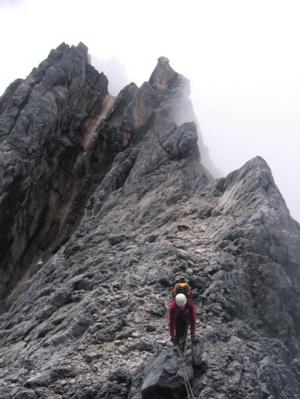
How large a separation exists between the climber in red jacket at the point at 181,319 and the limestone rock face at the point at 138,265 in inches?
35.3

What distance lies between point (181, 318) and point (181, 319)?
0.03 m

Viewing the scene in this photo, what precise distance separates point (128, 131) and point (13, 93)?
12632 millimetres

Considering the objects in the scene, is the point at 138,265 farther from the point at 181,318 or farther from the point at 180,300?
the point at 180,300

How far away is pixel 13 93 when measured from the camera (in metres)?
55.7

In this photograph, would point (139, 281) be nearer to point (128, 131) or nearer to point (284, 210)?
point (284, 210)

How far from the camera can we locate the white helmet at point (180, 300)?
18.0m

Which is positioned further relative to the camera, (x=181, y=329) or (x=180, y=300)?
(x=181, y=329)

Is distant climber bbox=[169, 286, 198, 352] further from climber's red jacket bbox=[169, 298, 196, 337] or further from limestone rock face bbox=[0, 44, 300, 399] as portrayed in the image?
limestone rock face bbox=[0, 44, 300, 399]

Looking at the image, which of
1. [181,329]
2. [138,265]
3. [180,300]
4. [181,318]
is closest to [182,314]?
[181,318]

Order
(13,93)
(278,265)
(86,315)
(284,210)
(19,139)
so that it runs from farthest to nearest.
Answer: (13,93) < (19,139) < (284,210) < (278,265) < (86,315)

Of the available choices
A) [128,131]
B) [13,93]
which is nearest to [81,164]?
[128,131]

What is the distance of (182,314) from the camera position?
18.5 m

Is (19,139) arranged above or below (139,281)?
above

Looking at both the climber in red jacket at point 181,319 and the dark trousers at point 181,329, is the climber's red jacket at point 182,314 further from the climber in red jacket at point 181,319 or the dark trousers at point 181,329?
the dark trousers at point 181,329
